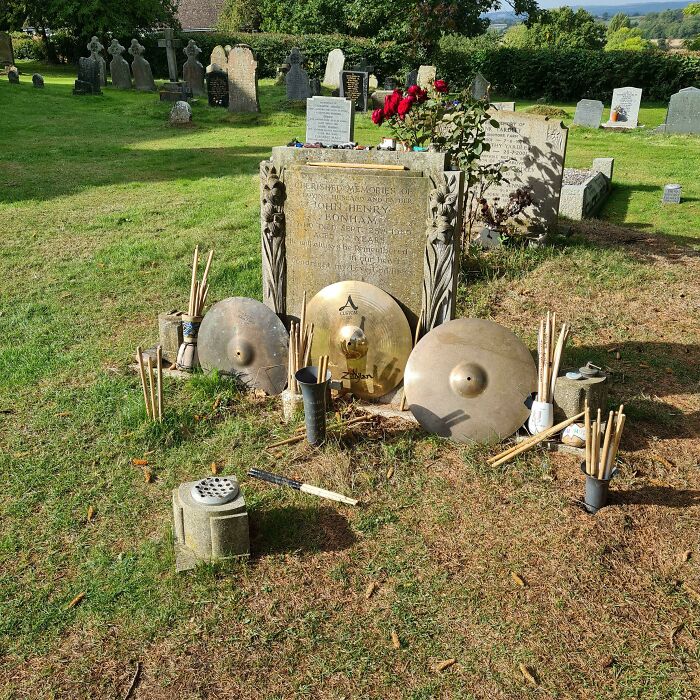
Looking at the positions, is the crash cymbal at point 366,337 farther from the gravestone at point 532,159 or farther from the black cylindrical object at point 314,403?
the gravestone at point 532,159

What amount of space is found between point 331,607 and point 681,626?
187cm

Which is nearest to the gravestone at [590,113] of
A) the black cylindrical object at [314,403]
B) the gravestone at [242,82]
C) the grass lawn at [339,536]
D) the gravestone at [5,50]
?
the gravestone at [242,82]

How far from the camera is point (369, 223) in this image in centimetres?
591

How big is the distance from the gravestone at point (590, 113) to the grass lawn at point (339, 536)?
14.9m

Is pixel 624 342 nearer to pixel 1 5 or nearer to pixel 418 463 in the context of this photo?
pixel 418 463

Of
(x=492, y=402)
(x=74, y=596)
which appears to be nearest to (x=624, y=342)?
(x=492, y=402)

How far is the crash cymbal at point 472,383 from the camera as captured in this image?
5363 mm

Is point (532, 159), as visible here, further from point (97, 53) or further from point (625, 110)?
point (97, 53)

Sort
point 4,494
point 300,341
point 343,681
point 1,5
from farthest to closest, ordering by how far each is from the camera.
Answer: point 1,5 → point 300,341 → point 4,494 → point 343,681

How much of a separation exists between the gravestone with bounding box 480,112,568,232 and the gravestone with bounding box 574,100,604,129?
1348cm

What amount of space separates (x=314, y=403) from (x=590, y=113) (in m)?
19.8

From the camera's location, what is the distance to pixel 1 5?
33.9 metres

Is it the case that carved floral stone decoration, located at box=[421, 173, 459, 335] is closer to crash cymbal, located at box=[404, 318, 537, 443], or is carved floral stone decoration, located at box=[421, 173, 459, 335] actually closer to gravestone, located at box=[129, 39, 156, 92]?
crash cymbal, located at box=[404, 318, 537, 443]

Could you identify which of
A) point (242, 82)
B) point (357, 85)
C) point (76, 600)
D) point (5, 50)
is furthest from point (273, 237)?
point (5, 50)
